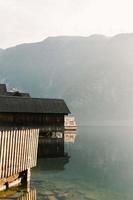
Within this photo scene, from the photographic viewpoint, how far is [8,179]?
933 inches

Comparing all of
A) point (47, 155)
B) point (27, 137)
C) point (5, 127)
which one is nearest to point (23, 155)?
point (27, 137)

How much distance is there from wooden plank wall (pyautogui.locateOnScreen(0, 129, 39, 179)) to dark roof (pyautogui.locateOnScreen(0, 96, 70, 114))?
1183 inches

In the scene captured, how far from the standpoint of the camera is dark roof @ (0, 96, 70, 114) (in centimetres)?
5675

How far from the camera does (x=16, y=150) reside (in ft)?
78.4

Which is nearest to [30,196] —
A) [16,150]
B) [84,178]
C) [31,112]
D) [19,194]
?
[19,194]

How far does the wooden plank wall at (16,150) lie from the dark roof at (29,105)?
30.0 meters

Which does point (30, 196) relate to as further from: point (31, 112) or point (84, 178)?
point (31, 112)

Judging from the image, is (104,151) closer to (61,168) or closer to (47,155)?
(47,155)

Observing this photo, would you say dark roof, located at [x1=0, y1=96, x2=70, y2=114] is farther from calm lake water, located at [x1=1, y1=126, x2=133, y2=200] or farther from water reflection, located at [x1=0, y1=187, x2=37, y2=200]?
water reflection, located at [x1=0, y1=187, x2=37, y2=200]

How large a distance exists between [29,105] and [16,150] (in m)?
36.2

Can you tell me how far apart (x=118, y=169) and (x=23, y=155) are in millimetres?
16907

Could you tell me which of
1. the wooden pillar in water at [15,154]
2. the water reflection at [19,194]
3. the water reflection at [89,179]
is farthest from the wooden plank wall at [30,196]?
the wooden pillar in water at [15,154]

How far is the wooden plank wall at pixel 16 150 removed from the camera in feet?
73.0

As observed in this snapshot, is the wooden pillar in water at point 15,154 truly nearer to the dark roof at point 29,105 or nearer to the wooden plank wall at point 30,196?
the wooden plank wall at point 30,196
